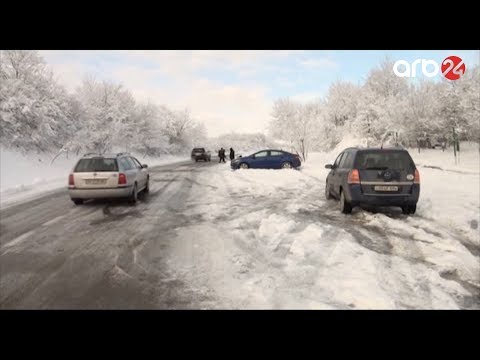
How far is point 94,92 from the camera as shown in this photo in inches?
1491

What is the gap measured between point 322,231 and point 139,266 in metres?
3.49

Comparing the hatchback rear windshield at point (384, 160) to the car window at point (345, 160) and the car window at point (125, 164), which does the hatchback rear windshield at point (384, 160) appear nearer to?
the car window at point (345, 160)

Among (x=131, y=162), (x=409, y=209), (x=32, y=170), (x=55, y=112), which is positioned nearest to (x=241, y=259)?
(x=409, y=209)

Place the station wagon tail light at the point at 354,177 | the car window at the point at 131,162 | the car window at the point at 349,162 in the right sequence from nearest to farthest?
the station wagon tail light at the point at 354,177 → the car window at the point at 349,162 → the car window at the point at 131,162

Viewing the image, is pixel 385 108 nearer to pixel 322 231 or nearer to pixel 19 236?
pixel 322 231

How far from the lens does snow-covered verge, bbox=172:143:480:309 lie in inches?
145

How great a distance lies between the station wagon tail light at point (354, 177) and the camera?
7.96 m

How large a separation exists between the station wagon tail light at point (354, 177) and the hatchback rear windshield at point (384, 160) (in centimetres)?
14

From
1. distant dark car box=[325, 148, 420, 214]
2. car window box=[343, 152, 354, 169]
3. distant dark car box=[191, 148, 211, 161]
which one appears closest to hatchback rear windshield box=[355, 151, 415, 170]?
distant dark car box=[325, 148, 420, 214]

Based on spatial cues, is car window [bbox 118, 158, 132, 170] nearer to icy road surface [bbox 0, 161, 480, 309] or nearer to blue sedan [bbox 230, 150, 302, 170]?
icy road surface [bbox 0, 161, 480, 309]

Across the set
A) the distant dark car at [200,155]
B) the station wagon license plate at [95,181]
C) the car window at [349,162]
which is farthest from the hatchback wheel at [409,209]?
the distant dark car at [200,155]

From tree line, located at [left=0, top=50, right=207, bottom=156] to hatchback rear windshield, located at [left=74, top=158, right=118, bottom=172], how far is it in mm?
18949
